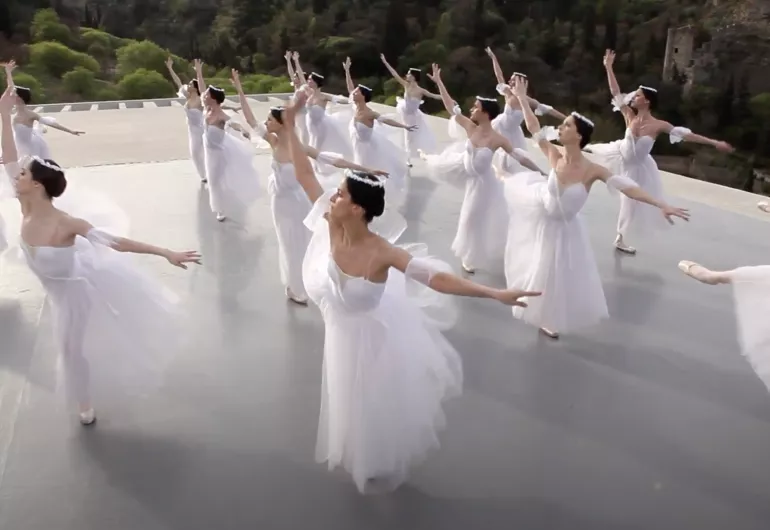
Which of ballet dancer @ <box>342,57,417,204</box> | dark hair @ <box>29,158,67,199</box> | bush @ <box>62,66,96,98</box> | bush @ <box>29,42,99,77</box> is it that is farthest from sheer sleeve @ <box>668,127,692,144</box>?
bush @ <box>29,42,99,77</box>

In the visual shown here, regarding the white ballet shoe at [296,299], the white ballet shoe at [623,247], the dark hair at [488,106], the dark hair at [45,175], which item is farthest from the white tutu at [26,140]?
the white ballet shoe at [623,247]

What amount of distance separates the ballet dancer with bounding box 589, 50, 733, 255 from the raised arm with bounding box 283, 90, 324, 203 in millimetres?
3299

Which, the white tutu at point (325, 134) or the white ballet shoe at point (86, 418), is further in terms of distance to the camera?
the white tutu at point (325, 134)

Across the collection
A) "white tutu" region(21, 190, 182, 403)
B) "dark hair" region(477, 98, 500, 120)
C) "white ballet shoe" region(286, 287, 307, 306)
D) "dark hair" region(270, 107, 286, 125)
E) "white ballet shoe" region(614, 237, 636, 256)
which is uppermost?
"dark hair" region(477, 98, 500, 120)

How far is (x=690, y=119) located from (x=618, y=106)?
27.2 ft

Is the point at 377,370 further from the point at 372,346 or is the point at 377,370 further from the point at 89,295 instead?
the point at 89,295

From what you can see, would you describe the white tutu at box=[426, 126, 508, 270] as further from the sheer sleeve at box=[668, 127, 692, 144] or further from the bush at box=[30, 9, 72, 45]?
the bush at box=[30, 9, 72, 45]

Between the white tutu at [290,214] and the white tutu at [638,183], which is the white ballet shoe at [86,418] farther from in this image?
the white tutu at [638,183]

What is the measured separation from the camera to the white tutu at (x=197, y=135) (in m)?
8.13

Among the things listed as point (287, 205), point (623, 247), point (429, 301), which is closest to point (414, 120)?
point (623, 247)

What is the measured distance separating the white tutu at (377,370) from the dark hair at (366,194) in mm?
277

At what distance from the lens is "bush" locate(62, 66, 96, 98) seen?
62.0 feet

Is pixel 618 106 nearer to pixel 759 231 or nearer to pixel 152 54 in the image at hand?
pixel 759 231

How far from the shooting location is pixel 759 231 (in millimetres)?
7285
